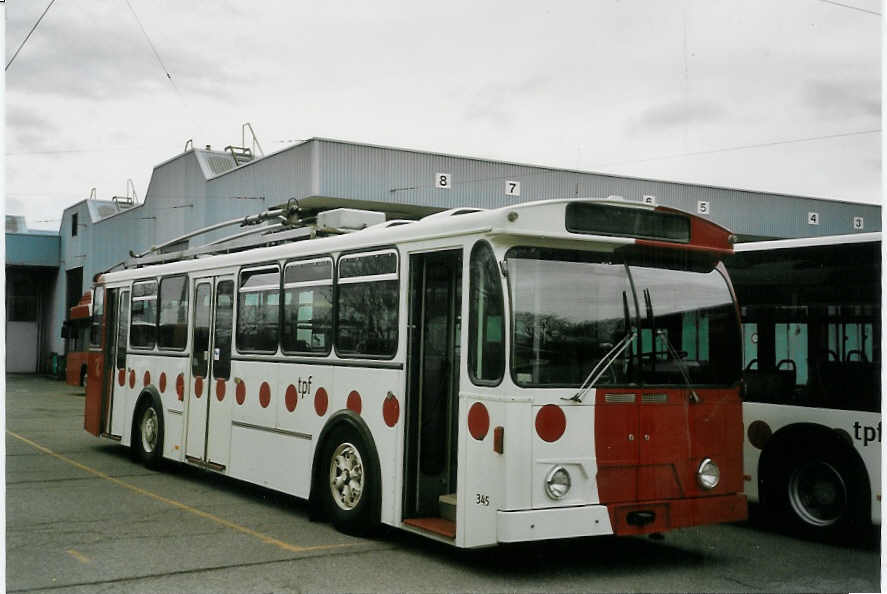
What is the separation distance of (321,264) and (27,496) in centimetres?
435

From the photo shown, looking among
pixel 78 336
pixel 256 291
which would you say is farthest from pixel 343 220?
pixel 78 336

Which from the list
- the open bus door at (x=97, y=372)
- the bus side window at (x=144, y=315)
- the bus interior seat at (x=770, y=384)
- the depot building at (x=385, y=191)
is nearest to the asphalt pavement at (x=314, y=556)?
the bus interior seat at (x=770, y=384)

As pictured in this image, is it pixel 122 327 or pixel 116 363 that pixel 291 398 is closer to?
pixel 122 327

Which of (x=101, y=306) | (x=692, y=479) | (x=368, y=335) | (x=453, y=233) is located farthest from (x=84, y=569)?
(x=101, y=306)

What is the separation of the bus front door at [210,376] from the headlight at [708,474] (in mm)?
5572

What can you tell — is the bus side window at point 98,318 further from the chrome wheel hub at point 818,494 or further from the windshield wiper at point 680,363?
the chrome wheel hub at point 818,494

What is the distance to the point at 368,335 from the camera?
29.1 ft

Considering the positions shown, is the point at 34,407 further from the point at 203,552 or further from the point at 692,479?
the point at 692,479

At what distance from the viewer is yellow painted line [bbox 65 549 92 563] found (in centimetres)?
783

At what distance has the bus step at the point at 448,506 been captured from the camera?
312 inches

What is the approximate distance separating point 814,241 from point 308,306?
4.84 metres

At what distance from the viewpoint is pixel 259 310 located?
10.9m

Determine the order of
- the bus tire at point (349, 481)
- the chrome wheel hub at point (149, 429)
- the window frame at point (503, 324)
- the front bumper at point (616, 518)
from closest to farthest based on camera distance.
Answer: the front bumper at point (616, 518) → the window frame at point (503, 324) → the bus tire at point (349, 481) → the chrome wheel hub at point (149, 429)

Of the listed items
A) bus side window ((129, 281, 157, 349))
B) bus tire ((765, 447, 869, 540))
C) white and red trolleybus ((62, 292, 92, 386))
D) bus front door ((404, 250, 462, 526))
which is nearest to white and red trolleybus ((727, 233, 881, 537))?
bus tire ((765, 447, 869, 540))
